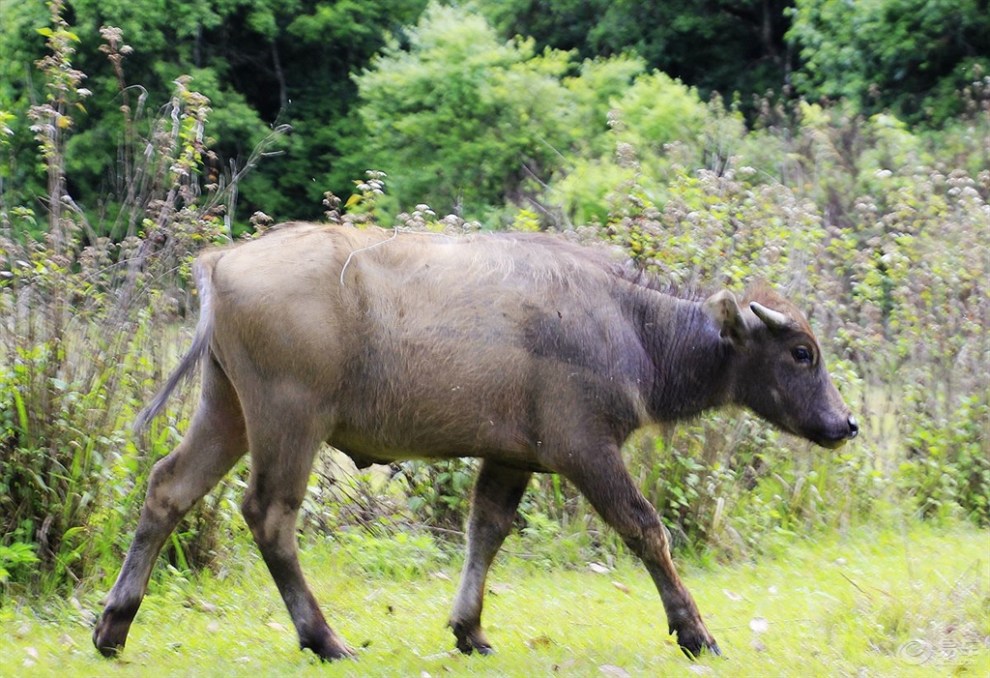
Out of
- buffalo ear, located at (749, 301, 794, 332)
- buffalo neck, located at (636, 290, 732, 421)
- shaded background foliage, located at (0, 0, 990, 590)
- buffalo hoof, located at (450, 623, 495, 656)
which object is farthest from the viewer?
shaded background foliage, located at (0, 0, 990, 590)

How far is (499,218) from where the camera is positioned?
52.5 feet

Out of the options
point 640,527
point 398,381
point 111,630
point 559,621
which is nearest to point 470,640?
point 559,621

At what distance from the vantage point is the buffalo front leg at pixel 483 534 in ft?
22.5

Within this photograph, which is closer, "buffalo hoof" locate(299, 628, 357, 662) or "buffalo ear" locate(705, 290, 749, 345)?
"buffalo hoof" locate(299, 628, 357, 662)

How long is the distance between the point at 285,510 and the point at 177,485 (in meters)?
0.62

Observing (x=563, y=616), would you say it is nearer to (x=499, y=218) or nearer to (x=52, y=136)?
(x=52, y=136)

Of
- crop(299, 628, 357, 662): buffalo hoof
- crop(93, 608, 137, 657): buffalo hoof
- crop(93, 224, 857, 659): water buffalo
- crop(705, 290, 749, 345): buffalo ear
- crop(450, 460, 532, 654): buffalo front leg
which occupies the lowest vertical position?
crop(93, 608, 137, 657): buffalo hoof

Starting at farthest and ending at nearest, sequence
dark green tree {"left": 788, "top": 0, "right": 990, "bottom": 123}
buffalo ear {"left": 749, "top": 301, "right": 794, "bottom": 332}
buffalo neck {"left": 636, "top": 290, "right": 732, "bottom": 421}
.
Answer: dark green tree {"left": 788, "top": 0, "right": 990, "bottom": 123} → buffalo neck {"left": 636, "top": 290, "right": 732, "bottom": 421} → buffalo ear {"left": 749, "top": 301, "right": 794, "bottom": 332}

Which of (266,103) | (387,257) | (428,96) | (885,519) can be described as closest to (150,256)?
(387,257)

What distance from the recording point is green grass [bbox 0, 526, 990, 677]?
21.2 feet

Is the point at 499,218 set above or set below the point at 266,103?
above

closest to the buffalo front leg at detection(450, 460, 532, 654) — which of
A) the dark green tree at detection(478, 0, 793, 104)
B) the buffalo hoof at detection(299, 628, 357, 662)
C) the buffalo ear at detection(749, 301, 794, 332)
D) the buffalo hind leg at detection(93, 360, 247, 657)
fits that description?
the buffalo hoof at detection(299, 628, 357, 662)

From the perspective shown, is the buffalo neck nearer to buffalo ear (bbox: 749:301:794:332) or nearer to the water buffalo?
the water buffalo

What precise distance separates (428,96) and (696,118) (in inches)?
186
